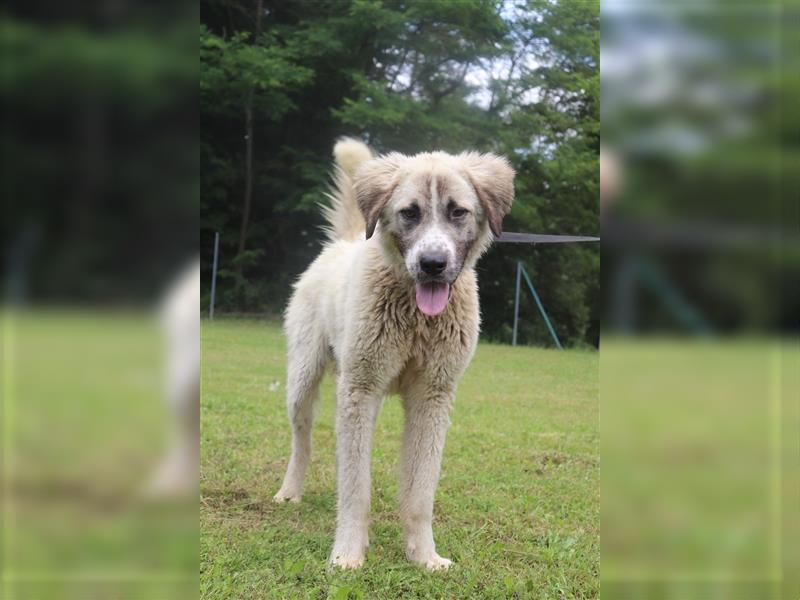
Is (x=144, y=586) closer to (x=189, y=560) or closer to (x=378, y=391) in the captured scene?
(x=189, y=560)

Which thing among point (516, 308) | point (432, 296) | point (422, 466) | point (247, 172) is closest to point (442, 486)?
point (422, 466)

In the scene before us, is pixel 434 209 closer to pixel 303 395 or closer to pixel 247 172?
pixel 247 172

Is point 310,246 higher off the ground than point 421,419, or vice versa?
point 310,246

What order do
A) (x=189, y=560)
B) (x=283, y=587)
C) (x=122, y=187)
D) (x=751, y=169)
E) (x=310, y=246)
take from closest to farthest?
(x=122, y=187) < (x=751, y=169) < (x=189, y=560) < (x=283, y=587) < (x=310, y=246)

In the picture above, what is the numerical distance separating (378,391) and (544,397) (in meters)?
1.17

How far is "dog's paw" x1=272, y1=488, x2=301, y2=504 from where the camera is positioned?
3.95m

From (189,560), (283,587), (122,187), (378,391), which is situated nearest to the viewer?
(122,187)

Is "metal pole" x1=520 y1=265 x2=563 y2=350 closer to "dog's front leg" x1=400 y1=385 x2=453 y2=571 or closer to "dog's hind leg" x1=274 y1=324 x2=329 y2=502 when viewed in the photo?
"dog's front leg" x1=400 y1=385 x2=453 y2=571

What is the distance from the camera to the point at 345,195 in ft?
12.4

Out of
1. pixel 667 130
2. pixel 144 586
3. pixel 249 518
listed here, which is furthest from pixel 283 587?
pixel 667 130

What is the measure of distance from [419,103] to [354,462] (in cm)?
192

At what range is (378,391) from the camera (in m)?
3.46

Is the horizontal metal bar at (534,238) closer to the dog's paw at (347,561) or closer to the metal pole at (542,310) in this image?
the metal pole at (542,310)

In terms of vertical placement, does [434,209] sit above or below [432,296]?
above
